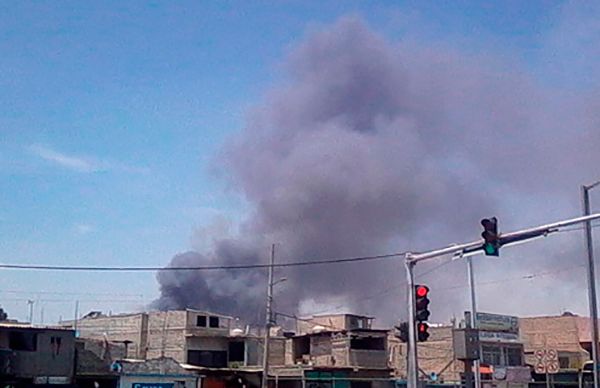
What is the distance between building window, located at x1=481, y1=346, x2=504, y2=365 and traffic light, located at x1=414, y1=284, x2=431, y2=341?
139ft

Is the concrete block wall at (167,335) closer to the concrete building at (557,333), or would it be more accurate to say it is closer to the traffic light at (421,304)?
the concrete building at (557,333)

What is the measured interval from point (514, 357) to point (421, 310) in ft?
153

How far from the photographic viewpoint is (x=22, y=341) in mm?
40938

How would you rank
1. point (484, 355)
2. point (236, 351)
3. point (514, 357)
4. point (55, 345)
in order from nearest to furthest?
point (55, 345) → point (236, 351) → point (484, 355) → point (514, 357)

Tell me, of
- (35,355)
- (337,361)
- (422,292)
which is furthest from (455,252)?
(337,361)

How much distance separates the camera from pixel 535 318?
77.9 meters

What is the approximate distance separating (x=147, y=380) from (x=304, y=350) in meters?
16.9

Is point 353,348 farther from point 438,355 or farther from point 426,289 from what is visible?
point 426,289

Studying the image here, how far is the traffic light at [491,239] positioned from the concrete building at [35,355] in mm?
28197

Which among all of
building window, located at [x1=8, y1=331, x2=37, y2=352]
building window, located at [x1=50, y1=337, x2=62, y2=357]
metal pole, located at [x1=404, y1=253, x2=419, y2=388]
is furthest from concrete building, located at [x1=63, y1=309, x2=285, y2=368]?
metal pole, located at [x1=404, y1=253, x2=419, y2=388]

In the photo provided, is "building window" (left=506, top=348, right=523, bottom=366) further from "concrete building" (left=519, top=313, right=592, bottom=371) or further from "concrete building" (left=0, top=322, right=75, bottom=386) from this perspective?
"concrete building" (left=0, top=322, right=75, bottom=386)

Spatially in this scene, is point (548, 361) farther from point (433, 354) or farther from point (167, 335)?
point (167, 335)

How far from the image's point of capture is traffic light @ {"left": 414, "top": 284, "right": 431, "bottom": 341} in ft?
68.4

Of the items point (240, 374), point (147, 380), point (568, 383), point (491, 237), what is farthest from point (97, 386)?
point (568, 383)
